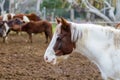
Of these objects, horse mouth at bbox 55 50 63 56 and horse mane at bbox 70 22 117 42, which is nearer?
horse mane at bbox 70 22 117 42

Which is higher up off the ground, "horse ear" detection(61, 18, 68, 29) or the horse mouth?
"horse ear" detection(61, 18, 68, 29)

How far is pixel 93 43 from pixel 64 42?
1.27 ft

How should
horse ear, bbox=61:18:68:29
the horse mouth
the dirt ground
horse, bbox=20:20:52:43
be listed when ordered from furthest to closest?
horse, bbox=20:20:52:43 < the dirt ground < the horse mouth < horse ear, bbox=61:18:68:29

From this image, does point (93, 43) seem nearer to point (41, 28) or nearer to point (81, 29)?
point (81, 29)

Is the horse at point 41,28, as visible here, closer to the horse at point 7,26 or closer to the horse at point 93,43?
the horse at point 7,26

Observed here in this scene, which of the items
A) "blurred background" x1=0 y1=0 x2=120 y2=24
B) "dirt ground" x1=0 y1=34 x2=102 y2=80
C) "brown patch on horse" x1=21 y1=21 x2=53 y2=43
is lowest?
"blurred background" x1=0 y1=0 x2=120 y2=24

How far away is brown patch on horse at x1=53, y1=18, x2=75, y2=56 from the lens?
411 cm

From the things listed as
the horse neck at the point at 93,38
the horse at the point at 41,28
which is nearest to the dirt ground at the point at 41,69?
the horse neck at the point at 93,38

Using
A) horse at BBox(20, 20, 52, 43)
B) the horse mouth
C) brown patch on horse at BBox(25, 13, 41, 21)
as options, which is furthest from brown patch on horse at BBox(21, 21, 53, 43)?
the horse mouth

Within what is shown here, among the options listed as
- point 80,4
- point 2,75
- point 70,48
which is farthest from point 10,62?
point 80,4

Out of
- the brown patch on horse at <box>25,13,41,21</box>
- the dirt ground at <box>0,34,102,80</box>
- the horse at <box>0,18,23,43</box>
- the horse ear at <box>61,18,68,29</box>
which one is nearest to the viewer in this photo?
the horse ear at <box>61,18,68,29</box>

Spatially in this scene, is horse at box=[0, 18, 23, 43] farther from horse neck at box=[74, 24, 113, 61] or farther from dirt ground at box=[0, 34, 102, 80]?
horse neck at box=[74, 24, 113, 61]

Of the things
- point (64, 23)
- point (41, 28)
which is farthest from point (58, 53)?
point (41, 28)

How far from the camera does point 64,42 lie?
4.20 meters
